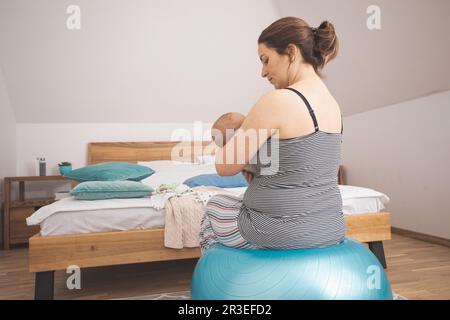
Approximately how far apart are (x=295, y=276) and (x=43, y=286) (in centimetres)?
144

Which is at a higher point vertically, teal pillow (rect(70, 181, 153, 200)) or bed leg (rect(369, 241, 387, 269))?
teal pillow (rect(70, 181, 153, 200))

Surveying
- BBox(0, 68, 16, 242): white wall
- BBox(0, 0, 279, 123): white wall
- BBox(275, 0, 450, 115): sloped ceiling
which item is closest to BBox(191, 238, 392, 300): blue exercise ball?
BBox(275, 0, 450, 115): sloped ceiling

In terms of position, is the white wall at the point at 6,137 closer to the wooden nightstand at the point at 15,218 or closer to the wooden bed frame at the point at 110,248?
the wooden nightstand at the point at 15,218

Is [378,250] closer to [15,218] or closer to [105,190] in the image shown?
[105,190]

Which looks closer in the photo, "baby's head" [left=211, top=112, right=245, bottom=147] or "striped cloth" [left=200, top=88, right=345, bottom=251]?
"striped cloth" [left=200, top=88, right=345, bottom=251]

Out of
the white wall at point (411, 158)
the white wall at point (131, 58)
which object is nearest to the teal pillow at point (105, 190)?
the white wall at point (131, 58)

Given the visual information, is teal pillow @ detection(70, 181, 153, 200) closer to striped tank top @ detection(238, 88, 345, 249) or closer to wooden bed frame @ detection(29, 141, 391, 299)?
wooden bed frame @ detection(29, 141, 391, 299)

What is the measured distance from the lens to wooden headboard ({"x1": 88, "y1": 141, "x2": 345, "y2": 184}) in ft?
12.5

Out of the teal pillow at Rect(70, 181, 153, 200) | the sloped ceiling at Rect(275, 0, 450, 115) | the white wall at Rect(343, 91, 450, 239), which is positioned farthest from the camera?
the white wall at Rect(343, 91, 450, 239)

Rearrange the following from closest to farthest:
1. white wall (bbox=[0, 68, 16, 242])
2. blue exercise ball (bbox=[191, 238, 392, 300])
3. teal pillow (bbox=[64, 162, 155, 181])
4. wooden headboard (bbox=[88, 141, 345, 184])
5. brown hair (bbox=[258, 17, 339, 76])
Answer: blue exercise ball (bbox=[191, 238, 392, 300]) → brown hair (bbox=[258, 17, 339, 76]) → teal pillow (bbox=[64, 162, 155, 181]) → white wall (bbox=[0, 68, 16, 242]) → wooden headboard (bbox=[88, 141, 345, 184])

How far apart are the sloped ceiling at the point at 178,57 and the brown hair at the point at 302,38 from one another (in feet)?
6.00

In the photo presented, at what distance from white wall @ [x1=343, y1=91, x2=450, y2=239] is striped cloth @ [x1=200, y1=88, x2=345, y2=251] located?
2.25 metres

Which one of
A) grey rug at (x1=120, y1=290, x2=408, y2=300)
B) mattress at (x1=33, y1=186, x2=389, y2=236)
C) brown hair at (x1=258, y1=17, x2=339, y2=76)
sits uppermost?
brown hair at (x1=258, y1=17, x2=339, y2=76)

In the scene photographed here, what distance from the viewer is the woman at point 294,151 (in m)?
0.99
